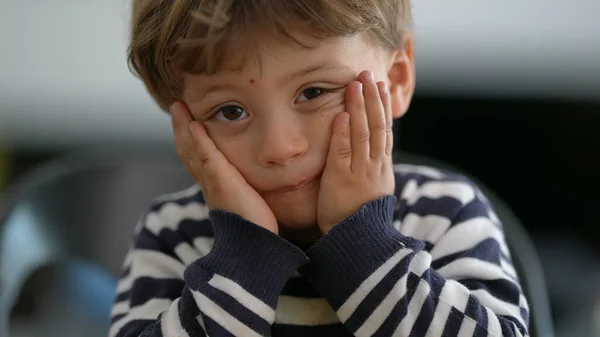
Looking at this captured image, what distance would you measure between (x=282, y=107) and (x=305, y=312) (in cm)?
25

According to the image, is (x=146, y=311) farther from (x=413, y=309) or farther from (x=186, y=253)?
(x=413, y=309)

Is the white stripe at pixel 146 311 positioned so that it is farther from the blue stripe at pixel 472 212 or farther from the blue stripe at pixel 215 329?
the blue stripe at pixel 472 212

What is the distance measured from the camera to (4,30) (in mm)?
1979

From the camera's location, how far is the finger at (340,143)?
69 cm

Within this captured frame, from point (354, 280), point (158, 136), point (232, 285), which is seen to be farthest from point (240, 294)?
point (158, 136)

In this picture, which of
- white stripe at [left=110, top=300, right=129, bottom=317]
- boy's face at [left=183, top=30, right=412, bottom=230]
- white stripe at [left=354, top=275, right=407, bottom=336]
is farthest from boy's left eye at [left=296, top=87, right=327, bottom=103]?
white stripe at [left=110, top=300, right=129, bottom=317]

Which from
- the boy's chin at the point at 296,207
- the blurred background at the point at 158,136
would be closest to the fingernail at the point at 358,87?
the boy's chin at the point at 296,207

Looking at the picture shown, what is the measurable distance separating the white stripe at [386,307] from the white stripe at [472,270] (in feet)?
0.35

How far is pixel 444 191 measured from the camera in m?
0.82

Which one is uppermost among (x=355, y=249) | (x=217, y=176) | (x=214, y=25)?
(x=214, y=25)

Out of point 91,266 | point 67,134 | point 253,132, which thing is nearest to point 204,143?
point 253,132

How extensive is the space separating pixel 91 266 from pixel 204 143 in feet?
1.56

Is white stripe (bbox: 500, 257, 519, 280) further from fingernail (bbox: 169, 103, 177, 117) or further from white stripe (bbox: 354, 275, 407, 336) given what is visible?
fingernail (bbox: 169, 103, 177, 117)

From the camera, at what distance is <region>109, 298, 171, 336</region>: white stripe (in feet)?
2.54
